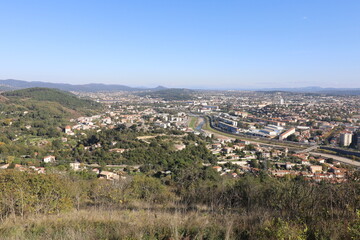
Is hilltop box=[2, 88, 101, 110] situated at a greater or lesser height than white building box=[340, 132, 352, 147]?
greater

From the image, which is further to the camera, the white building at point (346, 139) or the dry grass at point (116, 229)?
the white building at point (346, 139)

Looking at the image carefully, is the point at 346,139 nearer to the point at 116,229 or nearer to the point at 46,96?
the point at 116,229

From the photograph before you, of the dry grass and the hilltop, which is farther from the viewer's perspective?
the hilltop

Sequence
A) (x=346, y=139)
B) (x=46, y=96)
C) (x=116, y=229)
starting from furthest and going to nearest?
1. (x=46, y=96)
2. (x=346, y=139)
3. (x=116, y=229)

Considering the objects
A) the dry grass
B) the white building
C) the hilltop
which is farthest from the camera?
the hilltop

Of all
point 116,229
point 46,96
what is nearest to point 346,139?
point 116,229

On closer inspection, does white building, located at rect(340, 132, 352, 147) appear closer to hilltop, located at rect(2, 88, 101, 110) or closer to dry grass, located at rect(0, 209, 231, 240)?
dry grass, located at rect(0, 209, 231, 240)

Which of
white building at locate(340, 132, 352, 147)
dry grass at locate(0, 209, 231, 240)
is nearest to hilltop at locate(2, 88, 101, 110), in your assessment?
white building at locate(340, 132, 352, 147)

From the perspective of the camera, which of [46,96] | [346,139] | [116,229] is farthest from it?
[46,96]

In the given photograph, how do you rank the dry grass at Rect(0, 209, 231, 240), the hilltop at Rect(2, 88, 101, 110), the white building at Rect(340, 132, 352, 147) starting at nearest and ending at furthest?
the dry grass at Rect(0, 209, 231, 240)
the white building at Rect(340, 132, 352, 147)
the hilltop at Rect(2, 88, 101, 110)

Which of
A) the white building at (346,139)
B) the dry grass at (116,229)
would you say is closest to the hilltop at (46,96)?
the white building at (346,139)

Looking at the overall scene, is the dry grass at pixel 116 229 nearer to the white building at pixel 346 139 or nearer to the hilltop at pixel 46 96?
the white building at pixel 346 139

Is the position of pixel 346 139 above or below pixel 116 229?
below
